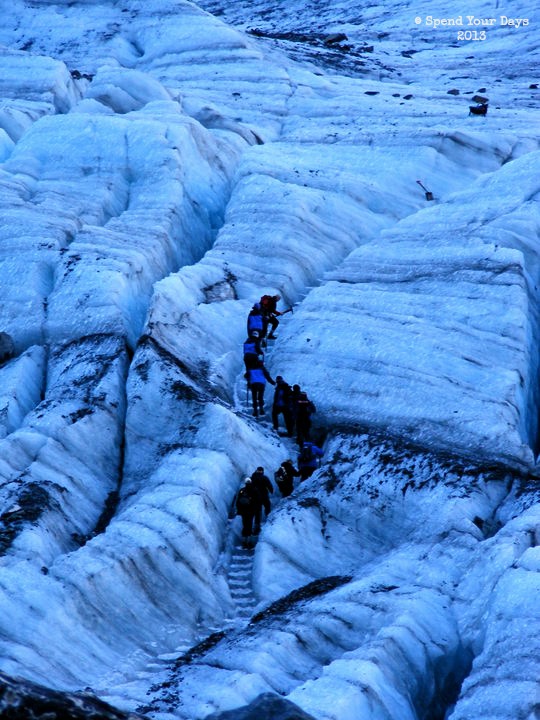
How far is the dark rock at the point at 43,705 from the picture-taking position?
1481 centimetres

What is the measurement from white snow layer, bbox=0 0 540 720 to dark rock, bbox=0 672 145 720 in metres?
2.50

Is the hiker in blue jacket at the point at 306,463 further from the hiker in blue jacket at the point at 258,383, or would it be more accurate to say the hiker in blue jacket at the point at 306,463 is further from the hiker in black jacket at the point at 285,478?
the hiker in blue jacket at the point at 258,383

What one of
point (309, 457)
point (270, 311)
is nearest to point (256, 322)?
point (270, 311)

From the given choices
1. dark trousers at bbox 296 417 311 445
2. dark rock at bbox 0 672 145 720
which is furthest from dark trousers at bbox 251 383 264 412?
dark rock at bbox 0 672 145 720

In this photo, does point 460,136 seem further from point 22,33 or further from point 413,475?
point 22,33

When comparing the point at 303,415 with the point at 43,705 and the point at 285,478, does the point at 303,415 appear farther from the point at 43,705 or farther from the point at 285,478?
the point at 43,705

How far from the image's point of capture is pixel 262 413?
88.5 feet

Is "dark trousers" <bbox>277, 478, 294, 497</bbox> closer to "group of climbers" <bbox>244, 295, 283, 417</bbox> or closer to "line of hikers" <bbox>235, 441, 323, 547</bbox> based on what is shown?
"line of hikers" <bbox>235, 441, 323, 547</bbox>

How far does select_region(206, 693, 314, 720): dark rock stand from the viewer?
1579cm

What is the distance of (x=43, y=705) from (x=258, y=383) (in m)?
12.4

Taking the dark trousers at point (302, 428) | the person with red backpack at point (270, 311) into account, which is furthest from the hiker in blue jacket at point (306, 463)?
the person with red backpack at point (270, 311)

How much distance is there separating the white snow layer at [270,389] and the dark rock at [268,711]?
994 millimetres

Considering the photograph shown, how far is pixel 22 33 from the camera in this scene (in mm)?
52438

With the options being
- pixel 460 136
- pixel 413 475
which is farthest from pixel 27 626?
pixel 460 136
